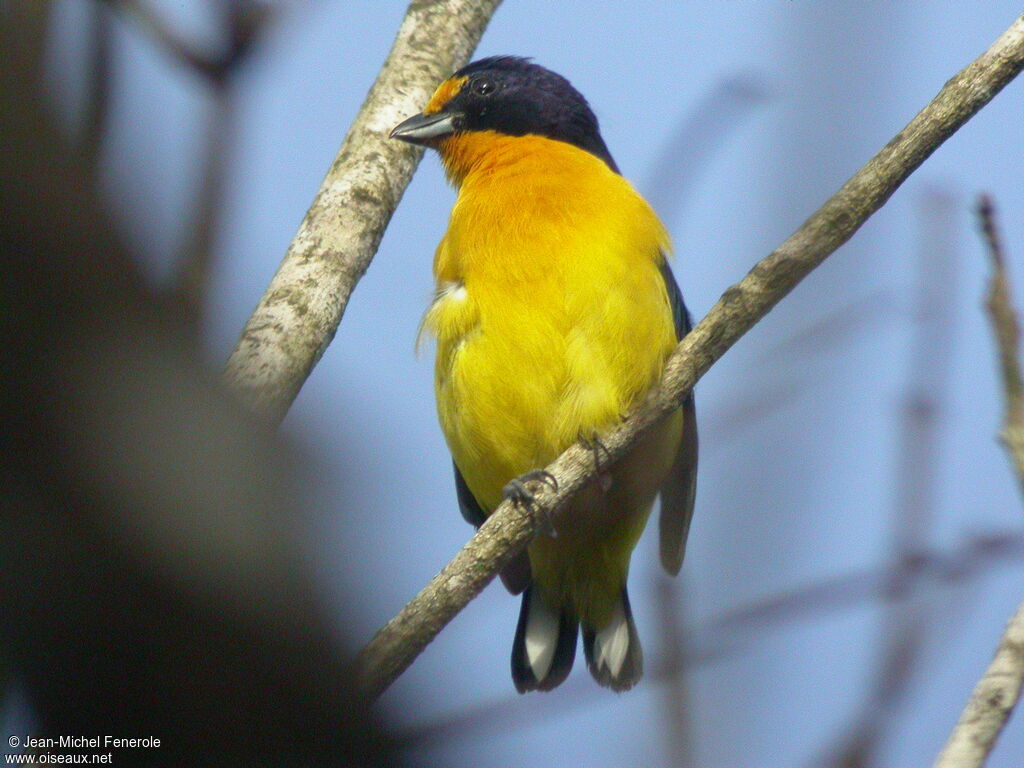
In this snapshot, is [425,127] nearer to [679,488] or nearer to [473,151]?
[473,151]

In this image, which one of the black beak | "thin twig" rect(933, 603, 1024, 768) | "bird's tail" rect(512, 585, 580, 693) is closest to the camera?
"thin twig" rect(933, 603, 1024, 768)

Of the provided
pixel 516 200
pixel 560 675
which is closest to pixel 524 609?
pixel 560 675

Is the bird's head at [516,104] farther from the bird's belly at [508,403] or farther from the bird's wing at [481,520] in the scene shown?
the bird's wing at [481,520]

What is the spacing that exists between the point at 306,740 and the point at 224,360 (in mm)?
292

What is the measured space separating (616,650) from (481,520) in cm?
89

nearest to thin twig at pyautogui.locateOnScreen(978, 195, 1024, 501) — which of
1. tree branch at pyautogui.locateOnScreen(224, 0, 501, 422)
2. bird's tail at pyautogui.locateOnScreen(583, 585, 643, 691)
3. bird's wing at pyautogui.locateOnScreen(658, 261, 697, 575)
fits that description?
tree branch at pyautogui.locateOnScreen(224, 0, 501, 422)

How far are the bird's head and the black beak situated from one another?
88 mm

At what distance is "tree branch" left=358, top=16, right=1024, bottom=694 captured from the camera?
10.1ft

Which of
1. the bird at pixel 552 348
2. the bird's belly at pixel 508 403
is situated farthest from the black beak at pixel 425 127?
the bird's belly at pixel 508 403

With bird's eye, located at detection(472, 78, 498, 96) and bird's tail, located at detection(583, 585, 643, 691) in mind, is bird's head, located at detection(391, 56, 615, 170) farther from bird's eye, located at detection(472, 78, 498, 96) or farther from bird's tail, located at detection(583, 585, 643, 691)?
bird's tail, located at detection(583, 585, 643, 691)

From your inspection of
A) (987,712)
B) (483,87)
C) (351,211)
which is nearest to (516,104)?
(483,87)

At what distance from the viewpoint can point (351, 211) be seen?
4.36m

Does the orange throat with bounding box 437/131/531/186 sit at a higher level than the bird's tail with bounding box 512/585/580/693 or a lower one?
higher

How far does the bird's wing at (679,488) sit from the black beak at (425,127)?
1.22 metres
